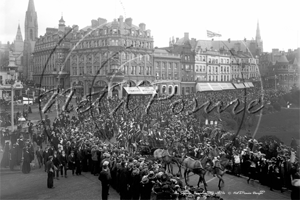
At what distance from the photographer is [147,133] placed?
21.9 m

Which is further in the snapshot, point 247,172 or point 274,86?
point 274,86

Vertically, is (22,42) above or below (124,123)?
above

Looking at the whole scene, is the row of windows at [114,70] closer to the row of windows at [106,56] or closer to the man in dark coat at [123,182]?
the row of windows at [106,56]

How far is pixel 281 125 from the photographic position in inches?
1059

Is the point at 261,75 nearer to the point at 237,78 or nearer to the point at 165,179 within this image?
the point at 237,78

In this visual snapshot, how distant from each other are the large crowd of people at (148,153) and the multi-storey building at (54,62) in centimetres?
1801

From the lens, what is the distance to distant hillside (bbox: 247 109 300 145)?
25.0 metres

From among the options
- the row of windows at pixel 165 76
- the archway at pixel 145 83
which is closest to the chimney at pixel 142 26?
the row of windows at pixel 165 76

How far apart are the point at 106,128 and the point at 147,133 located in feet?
20.3

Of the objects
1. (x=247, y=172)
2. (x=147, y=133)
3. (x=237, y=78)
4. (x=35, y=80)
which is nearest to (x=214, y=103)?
(x=237, y=78)

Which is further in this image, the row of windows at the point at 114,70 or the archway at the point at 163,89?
the row of windows at the point at 114,70

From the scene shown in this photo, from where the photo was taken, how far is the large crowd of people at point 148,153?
12.5 m

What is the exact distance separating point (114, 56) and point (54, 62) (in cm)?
1447

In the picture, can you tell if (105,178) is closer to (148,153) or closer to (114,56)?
(148,153)
